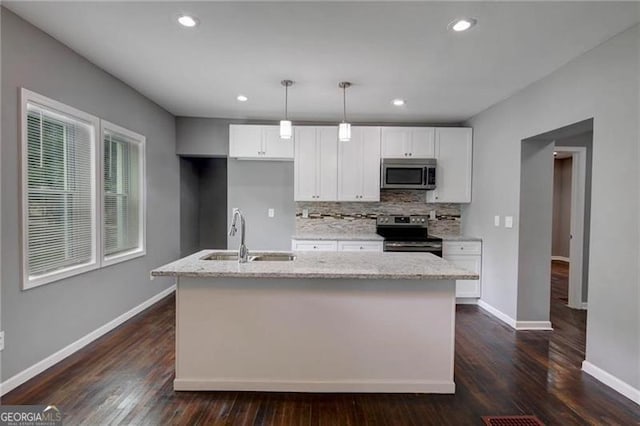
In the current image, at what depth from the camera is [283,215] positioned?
4727mm

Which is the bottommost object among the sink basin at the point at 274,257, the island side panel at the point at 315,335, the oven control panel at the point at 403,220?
the island side panel at the point at 315,335

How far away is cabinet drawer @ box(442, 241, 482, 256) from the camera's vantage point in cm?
408

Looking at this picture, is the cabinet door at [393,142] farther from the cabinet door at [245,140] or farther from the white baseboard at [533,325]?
the white baseboard at [533,325]

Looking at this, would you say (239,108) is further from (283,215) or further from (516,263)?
(516,263)

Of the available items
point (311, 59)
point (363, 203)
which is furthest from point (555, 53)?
point (363, 203)

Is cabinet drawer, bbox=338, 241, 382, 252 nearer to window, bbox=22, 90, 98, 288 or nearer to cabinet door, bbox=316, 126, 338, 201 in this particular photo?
cabinet door, bbox=316, 126, 338, 201

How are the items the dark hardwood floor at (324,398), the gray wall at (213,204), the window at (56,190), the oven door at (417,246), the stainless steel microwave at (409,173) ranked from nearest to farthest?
the dark hardwood floor at (324,398) < the window at (56,190) < the oven door at (417,246) < the stainless steel microwave at (409,173) < the gray wall at (213,204)

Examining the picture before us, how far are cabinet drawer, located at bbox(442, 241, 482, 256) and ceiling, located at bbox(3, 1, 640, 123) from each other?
1750 mm

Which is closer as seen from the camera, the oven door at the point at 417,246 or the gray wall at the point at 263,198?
the oven door at the point at 417,246

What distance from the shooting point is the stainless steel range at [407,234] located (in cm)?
401

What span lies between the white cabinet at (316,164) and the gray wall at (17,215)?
1.84 m

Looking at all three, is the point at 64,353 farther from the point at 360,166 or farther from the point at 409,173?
the point at 409,173

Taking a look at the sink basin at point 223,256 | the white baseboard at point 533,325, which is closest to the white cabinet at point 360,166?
the sink basin at point 223,256

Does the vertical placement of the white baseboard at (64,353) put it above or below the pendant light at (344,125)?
below
